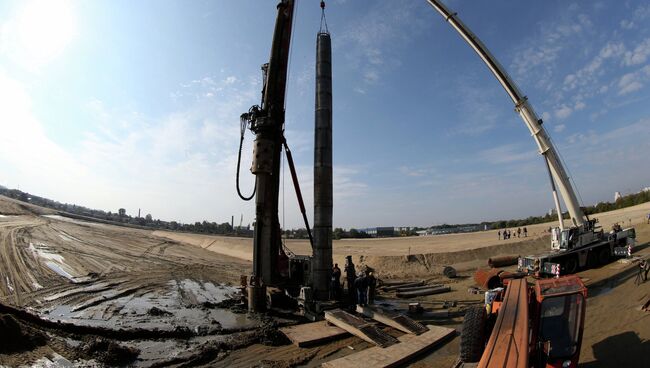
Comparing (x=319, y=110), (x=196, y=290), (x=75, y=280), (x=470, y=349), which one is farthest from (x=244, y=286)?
(x=470, y=349)

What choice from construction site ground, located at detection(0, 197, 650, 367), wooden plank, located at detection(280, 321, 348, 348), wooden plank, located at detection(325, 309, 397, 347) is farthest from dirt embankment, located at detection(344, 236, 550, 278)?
wooden plank, located at detection(280, 321, 348, 348)

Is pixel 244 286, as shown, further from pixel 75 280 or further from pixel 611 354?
→ pixel 611 354

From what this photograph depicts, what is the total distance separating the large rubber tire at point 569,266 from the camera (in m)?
17.7

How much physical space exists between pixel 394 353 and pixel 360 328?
61.5 inches

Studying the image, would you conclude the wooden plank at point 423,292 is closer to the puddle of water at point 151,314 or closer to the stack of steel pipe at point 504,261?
the stack of steel pipe at point 504,261

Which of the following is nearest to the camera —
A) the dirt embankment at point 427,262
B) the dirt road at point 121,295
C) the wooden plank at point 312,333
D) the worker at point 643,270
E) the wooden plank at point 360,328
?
the wooden plank at point 360,328

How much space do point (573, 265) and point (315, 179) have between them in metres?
14.0

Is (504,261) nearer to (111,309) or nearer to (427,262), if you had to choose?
(427,262)

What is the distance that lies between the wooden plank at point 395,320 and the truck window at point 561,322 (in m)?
5.12

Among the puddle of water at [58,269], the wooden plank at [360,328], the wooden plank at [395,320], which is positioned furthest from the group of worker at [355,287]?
the puddle of water at [58,269]

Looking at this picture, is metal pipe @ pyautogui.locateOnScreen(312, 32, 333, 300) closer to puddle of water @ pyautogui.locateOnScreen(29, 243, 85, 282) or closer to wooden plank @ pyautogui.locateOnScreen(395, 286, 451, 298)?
wooden plank @ pyautogui.locateOnScreen(395, 286, 451, 298)

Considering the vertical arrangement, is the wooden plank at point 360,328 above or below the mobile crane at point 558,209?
below

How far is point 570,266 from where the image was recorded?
59.3 ft

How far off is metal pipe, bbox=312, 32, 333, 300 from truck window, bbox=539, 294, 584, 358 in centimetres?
955
